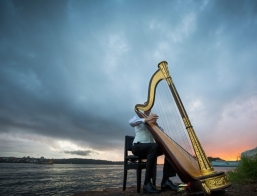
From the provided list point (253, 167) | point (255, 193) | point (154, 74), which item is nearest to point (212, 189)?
point (255, 193)

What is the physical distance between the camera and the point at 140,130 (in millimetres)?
3143

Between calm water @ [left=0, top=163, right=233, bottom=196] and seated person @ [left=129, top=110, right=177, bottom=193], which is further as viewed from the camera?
calm water @ [left=0, top=163, right=233, bottom=196]

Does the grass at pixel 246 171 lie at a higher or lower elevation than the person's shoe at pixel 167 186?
higher

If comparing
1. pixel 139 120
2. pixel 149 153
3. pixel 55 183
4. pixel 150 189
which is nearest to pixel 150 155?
pixel 149 153

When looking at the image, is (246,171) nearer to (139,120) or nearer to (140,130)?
(140,130)

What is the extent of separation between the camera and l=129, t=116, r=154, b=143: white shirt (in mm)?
3018

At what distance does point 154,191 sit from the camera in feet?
8.45

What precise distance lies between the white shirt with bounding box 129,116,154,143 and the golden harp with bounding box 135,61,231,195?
0.57 ft

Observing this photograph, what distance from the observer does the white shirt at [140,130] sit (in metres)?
3.02

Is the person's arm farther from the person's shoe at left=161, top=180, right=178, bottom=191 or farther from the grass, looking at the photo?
the grass

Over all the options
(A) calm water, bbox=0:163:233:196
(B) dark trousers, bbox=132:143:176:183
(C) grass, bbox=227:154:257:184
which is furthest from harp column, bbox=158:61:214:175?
(A) calm water, bbox=0:163:233:196

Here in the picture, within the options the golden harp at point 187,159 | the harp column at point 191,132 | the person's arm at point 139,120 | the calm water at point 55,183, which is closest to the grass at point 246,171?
the golden harp at point 187,159

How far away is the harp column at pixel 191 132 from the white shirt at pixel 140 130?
0.73 metres

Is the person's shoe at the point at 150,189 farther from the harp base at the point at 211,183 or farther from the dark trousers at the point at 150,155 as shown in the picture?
the harp base at the point at 211,183
